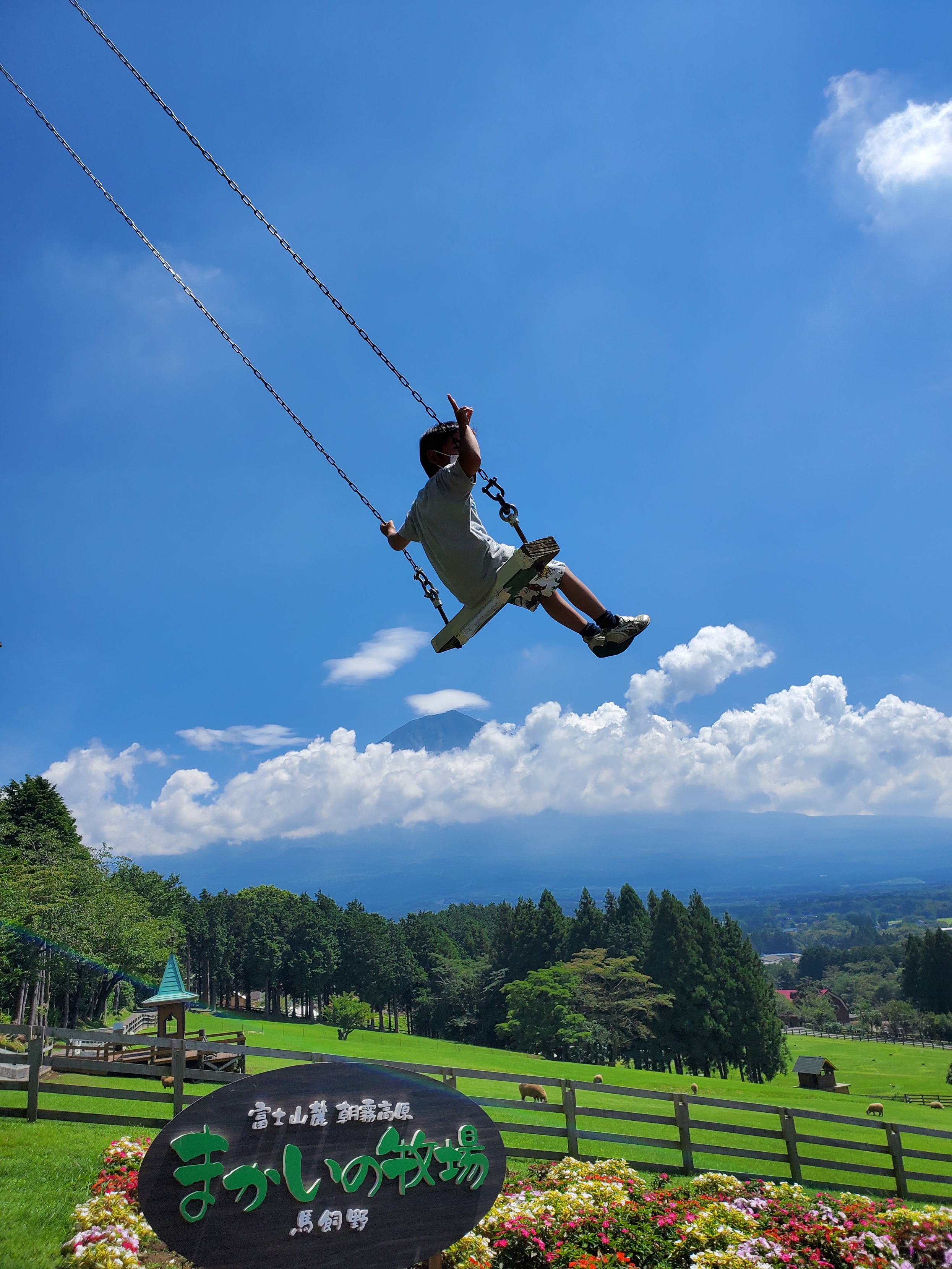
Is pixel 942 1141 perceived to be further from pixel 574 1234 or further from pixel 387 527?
pixel 387 527

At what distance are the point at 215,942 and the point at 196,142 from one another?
2849 inches

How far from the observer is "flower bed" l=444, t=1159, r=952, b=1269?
19.1ft

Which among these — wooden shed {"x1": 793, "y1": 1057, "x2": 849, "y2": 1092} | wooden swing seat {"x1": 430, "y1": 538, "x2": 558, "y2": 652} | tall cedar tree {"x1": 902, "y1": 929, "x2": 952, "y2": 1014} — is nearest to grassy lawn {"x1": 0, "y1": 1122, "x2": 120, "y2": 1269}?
wooden swing seat {"x1": 430, "y1": 538, "x2": 558, "y2": 652}

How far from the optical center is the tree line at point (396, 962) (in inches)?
1225

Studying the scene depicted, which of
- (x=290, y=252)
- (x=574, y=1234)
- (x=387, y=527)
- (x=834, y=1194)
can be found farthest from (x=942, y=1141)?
(x=290, y=252)

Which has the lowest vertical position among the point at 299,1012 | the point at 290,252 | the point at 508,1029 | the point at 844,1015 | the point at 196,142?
the point at 844,1015

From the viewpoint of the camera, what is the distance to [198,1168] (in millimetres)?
4223

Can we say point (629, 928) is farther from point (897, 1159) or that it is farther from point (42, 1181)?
point (42, 1181)

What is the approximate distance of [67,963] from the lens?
29.8 m

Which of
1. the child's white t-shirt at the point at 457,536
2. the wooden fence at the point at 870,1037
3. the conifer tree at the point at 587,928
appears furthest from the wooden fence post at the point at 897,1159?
the wooden fence at the point at 870,1037

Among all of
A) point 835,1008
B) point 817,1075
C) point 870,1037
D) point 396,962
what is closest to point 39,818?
point 396,962

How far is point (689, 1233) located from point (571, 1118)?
2.74m

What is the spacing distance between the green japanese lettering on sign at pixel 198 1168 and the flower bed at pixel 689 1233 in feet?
8.44

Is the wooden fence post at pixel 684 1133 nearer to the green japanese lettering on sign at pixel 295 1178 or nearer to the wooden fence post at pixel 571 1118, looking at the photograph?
the wooden fence post at pixel 571 1118
